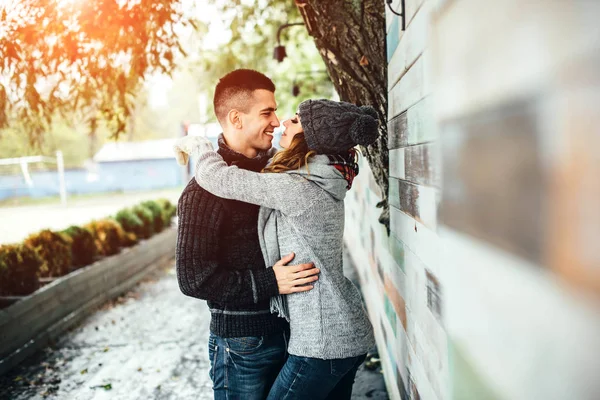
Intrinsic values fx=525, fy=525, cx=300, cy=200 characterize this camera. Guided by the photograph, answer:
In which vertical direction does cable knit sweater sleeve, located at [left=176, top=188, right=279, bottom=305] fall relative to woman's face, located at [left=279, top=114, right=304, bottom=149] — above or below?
below

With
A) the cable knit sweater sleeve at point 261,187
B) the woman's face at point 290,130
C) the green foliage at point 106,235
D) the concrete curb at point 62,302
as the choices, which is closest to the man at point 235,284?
the cable knit sweater sleeve at point 261,187

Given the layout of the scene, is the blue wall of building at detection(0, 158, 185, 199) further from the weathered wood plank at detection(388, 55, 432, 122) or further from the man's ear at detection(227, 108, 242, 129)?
the weathered wood plank at detection(388, 55, 432, 122)

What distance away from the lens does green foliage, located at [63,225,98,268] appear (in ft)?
25.8

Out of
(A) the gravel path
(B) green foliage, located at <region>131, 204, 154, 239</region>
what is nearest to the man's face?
(A) the gravel path

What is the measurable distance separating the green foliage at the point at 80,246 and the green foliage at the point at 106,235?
0.36 m

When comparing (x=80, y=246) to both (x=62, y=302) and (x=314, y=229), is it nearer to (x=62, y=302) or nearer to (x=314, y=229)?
(x=62, y=302)

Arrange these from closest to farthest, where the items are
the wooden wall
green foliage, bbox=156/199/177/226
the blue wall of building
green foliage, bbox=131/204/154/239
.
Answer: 1. the wooden wall
2. green foliage, bbox=131/204/154/239
3. green foliage, bbox=156/199/177/226
4. the blue wall of building

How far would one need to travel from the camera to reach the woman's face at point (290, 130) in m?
2.32

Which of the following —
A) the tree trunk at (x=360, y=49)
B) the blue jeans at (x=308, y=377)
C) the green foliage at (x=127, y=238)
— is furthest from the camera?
the green foliage at (x=127, y=238)

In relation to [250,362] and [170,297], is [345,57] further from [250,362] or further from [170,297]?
[170,297]

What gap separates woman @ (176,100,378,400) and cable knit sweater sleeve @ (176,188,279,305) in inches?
3.3

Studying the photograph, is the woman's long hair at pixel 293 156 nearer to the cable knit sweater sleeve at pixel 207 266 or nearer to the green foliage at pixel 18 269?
the cable knit sweater sleeve at pixel 207 266

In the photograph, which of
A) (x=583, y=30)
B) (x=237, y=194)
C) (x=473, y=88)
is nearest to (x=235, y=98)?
(x=237, y=194)

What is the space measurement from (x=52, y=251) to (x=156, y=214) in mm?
4866
